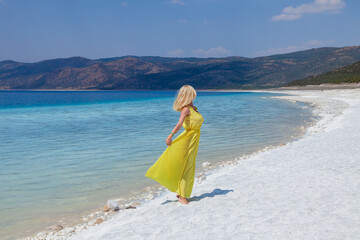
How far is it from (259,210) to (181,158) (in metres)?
1.35

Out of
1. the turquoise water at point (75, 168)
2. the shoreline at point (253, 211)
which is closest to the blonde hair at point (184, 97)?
the shoreline at point (253, 211)

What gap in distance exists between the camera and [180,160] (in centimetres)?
538

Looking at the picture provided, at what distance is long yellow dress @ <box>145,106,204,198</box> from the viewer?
5344mm

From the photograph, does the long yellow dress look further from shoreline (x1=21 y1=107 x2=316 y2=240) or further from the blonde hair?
shoreline (x1=21 y1=107 x2=316 y2=240)

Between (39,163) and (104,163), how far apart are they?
2.21 m

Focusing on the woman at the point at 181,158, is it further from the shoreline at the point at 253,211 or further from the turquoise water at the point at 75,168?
the turquoise water at the point at 75,168

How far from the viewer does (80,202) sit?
6969 mm

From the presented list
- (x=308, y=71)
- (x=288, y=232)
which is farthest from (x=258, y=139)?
(x=308, y=71)

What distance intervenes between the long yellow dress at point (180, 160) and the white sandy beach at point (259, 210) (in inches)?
15.8

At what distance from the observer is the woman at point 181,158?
5305mm

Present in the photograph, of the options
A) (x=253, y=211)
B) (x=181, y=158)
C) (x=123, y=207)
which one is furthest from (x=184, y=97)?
(x=123, y=207)

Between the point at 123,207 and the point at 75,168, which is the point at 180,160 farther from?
the point at 75,168

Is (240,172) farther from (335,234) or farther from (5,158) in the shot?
(5,158)

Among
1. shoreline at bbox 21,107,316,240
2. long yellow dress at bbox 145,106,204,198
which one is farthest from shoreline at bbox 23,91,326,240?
long yellow dress at bbox 145,106,204,198
